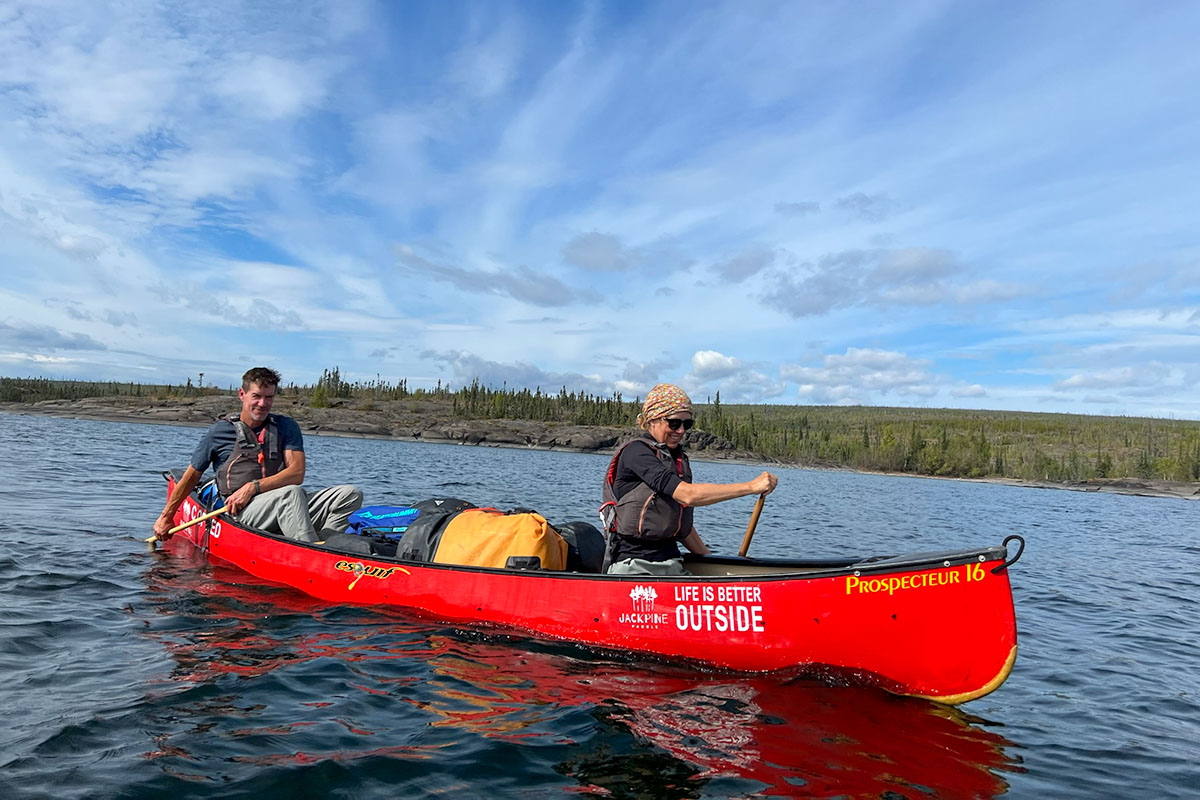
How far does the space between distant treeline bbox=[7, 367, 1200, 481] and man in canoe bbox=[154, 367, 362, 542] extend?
255 ft

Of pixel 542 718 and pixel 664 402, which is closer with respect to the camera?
pixel 542 718

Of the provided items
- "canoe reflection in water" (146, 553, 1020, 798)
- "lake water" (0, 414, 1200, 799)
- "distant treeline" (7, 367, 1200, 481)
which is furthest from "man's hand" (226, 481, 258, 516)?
"distant treeline" (7, 367, 1200, 481)

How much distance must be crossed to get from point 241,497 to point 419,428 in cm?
6926

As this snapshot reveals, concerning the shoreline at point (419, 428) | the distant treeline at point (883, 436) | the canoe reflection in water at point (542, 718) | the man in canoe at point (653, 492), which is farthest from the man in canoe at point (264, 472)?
the distant treeline at point (883, 436)

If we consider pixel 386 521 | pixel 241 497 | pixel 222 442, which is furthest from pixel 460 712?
pixel 222 442

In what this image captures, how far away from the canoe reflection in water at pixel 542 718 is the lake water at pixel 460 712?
21 millimetres

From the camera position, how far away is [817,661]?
20.1 feet

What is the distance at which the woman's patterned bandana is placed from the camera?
6.67 metres

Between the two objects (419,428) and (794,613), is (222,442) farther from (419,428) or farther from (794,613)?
(419,428)

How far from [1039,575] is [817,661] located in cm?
992

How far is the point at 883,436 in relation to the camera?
3738 inches

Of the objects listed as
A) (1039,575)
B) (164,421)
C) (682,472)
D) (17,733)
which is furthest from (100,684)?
(164,421)

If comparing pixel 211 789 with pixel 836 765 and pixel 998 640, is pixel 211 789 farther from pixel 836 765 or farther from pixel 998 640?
pixel 998 640

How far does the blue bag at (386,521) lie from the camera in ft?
30.8
